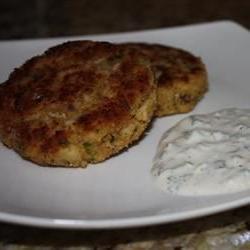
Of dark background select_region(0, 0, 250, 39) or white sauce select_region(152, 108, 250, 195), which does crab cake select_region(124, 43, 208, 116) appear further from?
dark background select_region(0, 0, 250, 39)

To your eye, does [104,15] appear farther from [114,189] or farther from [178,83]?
[114,189]

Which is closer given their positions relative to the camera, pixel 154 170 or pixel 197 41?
pixel 154 170

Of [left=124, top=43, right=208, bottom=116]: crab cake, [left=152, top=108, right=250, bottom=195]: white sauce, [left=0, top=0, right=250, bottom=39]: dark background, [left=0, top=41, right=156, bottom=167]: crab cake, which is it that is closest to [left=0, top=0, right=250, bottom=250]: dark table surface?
[left=0, top=0, right=250, bottom=39]: dark background

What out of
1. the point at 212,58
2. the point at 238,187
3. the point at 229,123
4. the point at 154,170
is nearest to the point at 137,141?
the point at 154,170

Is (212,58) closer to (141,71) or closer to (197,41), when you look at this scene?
(197,41)

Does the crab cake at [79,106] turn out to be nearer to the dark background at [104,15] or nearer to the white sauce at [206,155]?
the white sauce at [206,155]

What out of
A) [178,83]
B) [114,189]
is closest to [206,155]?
[114,189]
